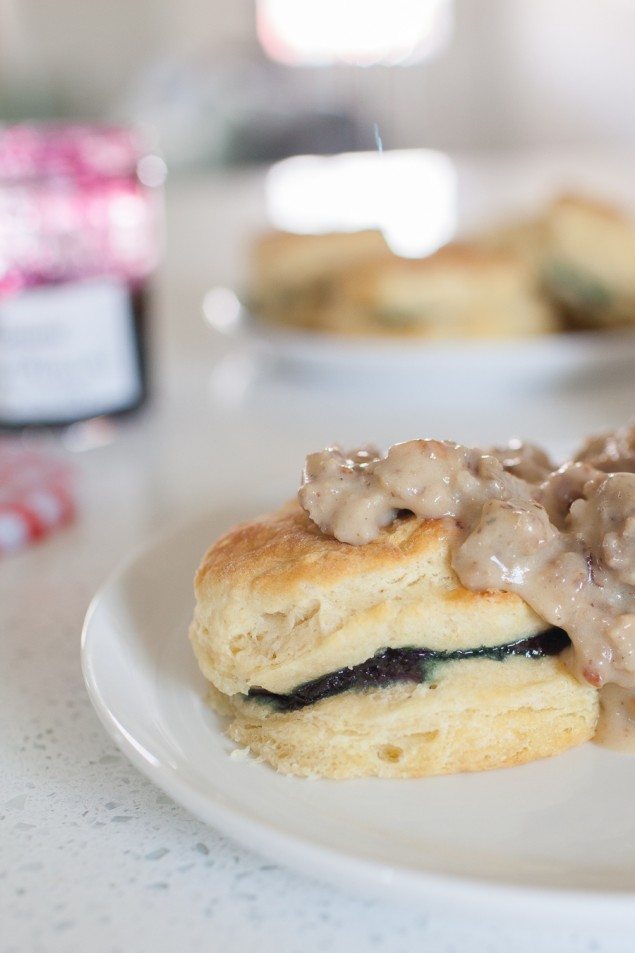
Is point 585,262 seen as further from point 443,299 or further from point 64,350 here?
point 64,350

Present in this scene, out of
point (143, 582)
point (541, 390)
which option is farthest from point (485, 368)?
point (143, 582)

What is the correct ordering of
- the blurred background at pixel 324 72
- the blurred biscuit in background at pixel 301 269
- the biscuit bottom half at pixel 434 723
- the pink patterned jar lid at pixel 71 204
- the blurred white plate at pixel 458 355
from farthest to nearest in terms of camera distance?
Answer: 1. the blurred background at pixel 324 72
2. the blurred biscuit in background at pixel 301 269
3. the blurred white plate at pixel 458 355
4. the pink patterned jar lid at pixel 71 204
5. the biscuit bottom half at pixel 434 723

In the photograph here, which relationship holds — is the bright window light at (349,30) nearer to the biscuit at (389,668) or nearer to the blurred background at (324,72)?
the blurred background at (324,72)

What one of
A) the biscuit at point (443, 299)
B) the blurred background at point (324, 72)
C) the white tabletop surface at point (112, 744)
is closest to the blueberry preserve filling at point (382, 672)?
the white tabletop surface at point (112, 744)

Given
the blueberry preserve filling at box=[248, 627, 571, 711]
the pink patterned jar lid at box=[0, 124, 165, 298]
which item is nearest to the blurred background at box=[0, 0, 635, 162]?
the pink patterned jar lid at box=[0, 124, 165, 298]

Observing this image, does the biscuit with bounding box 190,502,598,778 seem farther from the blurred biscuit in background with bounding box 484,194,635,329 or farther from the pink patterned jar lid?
the blurred biscuit in background with bounding box 484,194,635,329

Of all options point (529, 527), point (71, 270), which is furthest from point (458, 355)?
point (529, 527)
